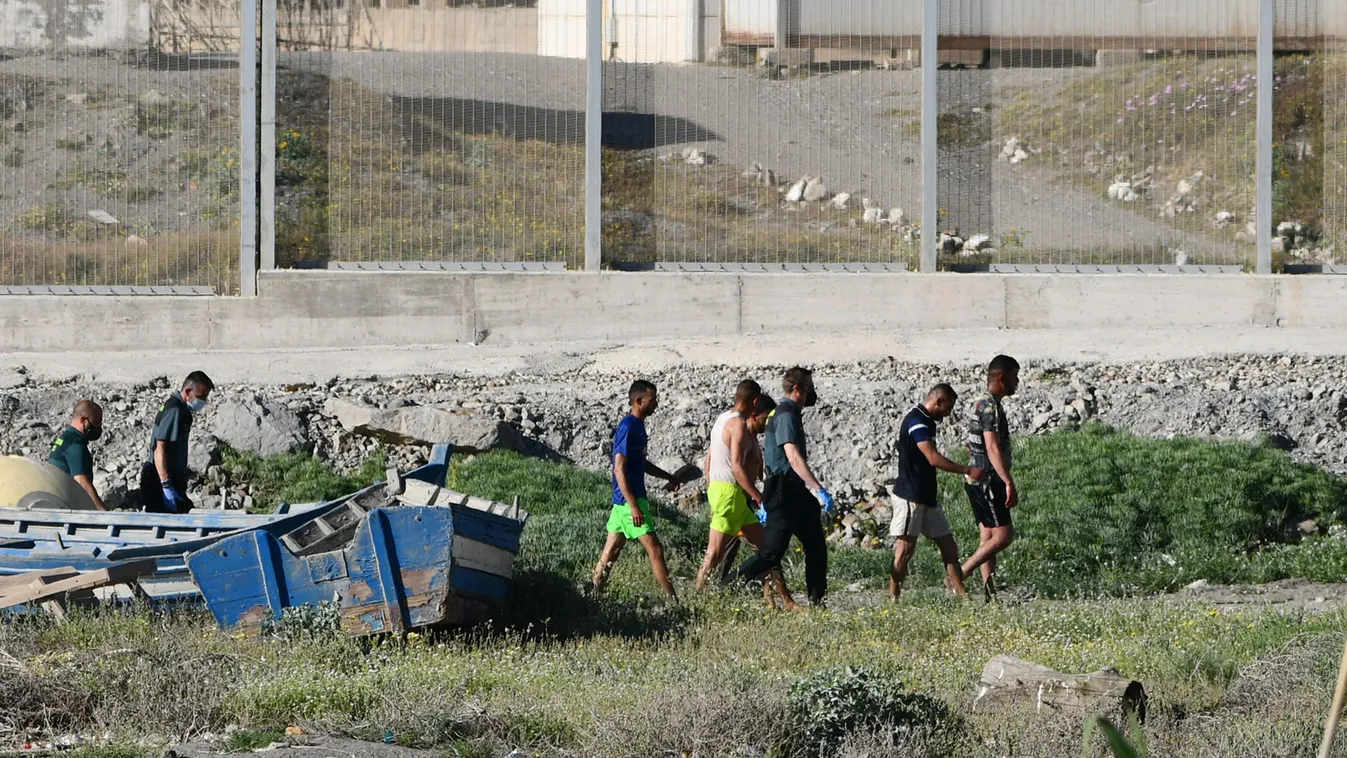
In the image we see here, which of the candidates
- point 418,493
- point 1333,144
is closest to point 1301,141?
point 1333,144

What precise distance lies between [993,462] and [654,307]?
8.56 metres

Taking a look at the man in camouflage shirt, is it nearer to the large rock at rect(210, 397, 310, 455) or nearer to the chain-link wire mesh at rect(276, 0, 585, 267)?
the large rock at rect(210, 397, 310, 455)

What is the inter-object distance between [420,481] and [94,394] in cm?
633

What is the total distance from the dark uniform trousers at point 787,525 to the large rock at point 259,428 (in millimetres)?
5846

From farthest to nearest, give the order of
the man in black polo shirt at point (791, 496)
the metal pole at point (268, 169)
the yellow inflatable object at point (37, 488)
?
the metal pole at point (268, 169), the yellow inflatable object at point (37, 488), the man in black polo shirt at point (791, 496)

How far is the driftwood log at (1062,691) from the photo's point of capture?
7051 millimetres

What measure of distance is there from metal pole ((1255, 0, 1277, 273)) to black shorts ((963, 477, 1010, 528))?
9.91 meters

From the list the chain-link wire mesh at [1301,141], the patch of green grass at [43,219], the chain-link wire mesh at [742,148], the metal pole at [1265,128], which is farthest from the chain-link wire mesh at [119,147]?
the chain-link wire mesh at [1301,141]

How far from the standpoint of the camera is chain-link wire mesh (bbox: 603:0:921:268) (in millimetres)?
18734

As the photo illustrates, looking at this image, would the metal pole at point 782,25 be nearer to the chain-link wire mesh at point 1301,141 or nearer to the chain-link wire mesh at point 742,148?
the chain-link wire mesh at point 742,148

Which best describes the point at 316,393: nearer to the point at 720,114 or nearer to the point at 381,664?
the point at 720,114

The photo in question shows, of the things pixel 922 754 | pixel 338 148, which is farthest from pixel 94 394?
pixel 922 754

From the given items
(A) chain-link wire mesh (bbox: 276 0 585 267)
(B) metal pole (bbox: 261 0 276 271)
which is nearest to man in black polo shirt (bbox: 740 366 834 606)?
(A) chain-link wire mesh (bbox: 276 0 585 267)

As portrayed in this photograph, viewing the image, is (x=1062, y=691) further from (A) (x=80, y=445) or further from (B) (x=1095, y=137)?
(B) (x=1095, y=137)
